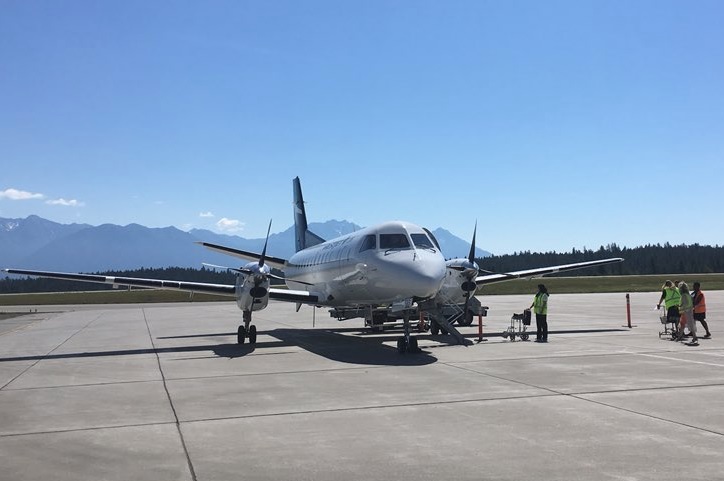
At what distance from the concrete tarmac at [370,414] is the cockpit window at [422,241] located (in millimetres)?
2916

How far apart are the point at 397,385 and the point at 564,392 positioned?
2944 mm

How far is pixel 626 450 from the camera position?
6.75 metres

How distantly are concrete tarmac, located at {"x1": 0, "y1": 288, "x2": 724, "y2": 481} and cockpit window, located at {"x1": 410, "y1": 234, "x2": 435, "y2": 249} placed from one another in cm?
292

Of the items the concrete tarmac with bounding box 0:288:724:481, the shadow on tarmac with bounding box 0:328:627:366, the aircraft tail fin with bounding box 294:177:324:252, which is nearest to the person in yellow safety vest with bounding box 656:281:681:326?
the concrete tarmac with bounding box 0:288:724:481

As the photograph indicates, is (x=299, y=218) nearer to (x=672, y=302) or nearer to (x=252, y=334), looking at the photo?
(x=252, y=334)

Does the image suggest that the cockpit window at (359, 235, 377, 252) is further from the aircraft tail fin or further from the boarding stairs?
the aircraft tail fin

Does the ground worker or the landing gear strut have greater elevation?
the ground worker

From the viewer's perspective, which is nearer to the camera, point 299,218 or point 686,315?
point 686,315

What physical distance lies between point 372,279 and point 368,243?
1270 mm

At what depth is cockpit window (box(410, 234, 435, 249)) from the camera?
17375mm

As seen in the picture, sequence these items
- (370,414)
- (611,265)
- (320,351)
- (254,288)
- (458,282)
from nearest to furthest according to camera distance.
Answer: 1. (370,414)
2. (320,351)
3. (254,288)
4. (458,282)
5. (611,265)

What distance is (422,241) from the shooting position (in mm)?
17578

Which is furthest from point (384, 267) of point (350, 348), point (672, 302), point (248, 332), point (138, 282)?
point (672, 302)

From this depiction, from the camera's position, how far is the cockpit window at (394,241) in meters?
17.3
